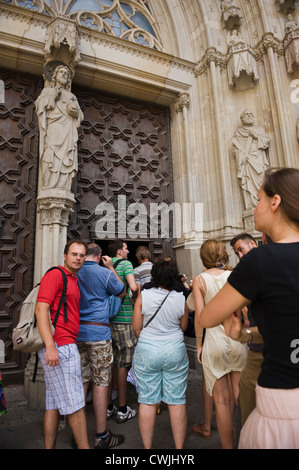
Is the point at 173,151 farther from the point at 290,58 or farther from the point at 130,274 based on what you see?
the point at 130,274

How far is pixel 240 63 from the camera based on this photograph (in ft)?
19.0

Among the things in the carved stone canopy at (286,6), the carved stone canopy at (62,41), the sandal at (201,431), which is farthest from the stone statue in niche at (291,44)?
the sandal at (201,431)

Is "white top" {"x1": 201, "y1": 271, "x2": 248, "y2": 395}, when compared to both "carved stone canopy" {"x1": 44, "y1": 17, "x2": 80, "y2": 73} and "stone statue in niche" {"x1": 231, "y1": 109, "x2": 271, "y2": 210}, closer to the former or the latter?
"stone statue in niche" {"x1": 231, "y1": 109, "x2": 271, "y2": 210}

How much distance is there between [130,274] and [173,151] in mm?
4004

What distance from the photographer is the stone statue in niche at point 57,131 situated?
4.36 metres

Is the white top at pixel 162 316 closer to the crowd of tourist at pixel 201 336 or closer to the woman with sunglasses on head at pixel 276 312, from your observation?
the crowd of tourist at pixel 201 336

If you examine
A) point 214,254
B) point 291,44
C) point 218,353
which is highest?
point 291,44

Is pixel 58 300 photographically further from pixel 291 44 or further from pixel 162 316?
pixel 291 44

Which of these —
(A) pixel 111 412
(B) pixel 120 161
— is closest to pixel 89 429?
(A) pixel 111 412

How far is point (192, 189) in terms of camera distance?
5.85 m

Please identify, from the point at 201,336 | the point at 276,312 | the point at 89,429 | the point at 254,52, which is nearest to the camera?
the point at 276,312

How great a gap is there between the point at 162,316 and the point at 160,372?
0.45m

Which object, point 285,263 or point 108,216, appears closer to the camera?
point 285,263

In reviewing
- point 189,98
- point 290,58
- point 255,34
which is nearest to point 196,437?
point 189,98
